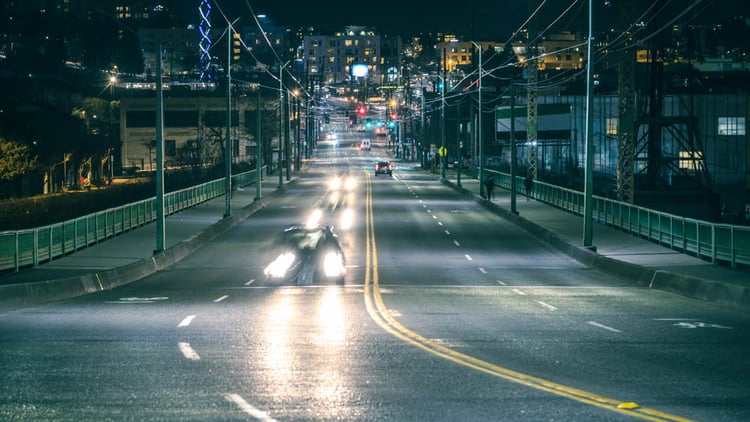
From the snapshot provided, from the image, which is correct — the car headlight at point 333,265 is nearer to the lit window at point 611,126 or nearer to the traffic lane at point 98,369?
the traffic lane at point 98,369

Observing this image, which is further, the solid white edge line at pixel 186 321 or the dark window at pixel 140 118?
the dark window at pixel 140 118

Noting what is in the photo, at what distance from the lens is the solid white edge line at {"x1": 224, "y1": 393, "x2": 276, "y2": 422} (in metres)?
9.62

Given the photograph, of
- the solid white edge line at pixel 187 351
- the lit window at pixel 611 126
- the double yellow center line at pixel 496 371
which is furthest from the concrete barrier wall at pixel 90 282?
the lit window at pixel 611 126

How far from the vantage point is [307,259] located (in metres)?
31.8

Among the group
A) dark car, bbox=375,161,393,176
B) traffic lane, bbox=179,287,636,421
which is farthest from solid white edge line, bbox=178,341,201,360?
dark car, bbox=375,161,393,176

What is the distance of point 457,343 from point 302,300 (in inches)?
298

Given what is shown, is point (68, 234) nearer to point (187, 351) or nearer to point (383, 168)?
point (187, 351)

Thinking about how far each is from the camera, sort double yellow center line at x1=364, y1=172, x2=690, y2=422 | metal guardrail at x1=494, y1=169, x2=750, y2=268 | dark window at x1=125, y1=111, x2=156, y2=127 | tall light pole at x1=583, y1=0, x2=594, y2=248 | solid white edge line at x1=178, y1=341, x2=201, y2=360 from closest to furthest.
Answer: double yellow center line at x1=364, y1=172, x2=690, y2=422 → solid white edge line at x1=178, y1=341, x2=201, y2=360 → metal guardrail at x1=494, y1=169, x2=750, y2=268 → tall light pole at x1=583, y1=0, x2=594, y2=248 → dark window at x1=125, y1=111, x2=156, y2=127

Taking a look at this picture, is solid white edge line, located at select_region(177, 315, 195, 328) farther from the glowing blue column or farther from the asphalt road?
the glowing blue column

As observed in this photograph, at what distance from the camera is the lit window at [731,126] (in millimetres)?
A: 93125

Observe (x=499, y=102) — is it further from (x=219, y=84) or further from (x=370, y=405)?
(x=370, y=405)

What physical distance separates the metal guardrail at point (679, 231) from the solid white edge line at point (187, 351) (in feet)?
54.9

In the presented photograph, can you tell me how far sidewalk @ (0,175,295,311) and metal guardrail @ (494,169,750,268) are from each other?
645 inches

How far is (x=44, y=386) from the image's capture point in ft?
37.0
